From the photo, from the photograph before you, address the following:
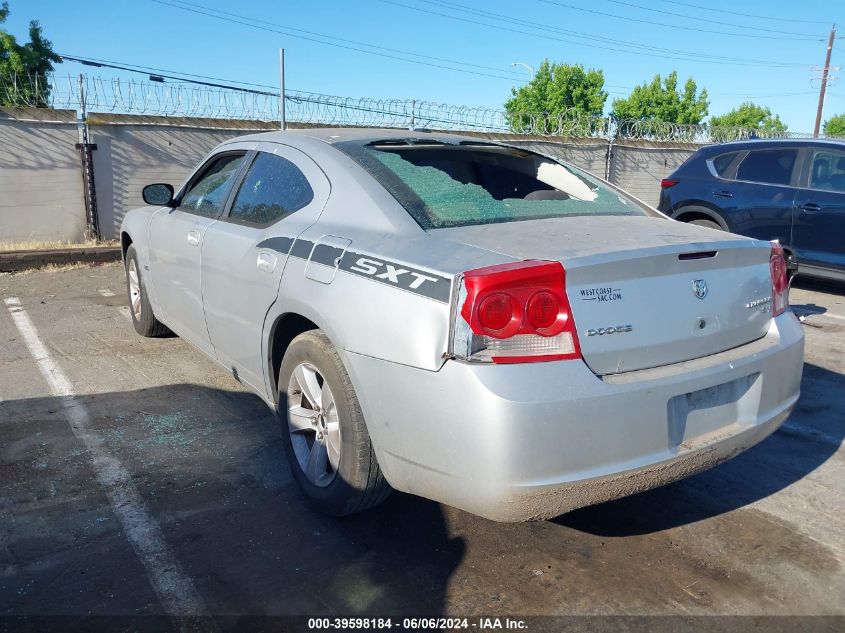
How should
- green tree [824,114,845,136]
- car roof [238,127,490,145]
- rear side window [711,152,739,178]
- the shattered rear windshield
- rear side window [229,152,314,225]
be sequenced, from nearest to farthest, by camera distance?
the shattered rear windshield < rear side window [229,152,314,225] < car roof [238,127,490,145] < rear side window [711,152,739,178] < green tree [824,114,845,136]

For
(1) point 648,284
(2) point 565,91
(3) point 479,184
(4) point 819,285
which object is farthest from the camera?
(2) point 565,91

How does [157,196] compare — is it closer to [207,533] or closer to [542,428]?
[207,533]

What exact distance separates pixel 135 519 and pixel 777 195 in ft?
24.0

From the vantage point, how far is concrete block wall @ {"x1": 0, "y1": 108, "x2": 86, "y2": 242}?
9898mm

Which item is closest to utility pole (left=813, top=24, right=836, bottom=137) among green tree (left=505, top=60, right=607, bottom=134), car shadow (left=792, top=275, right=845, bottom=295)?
green tree (left=505, top=60, right=607, bottom=134)

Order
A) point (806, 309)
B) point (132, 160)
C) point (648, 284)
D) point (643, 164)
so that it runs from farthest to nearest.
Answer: point (643, 164) < point (132, 160) < point (806, 309) < point (648, 284)

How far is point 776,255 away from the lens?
10.2 feet

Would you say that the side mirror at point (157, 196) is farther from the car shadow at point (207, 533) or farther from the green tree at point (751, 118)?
the green tree at point (751, 118)

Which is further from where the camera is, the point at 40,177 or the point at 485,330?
the point at 40,177

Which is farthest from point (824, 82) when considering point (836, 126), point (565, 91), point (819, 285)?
point (836, 126)

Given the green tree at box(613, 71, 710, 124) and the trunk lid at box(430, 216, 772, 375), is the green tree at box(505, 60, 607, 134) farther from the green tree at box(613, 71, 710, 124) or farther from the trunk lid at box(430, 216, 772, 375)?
the trunk lid at box(430, 216, 772, 375)

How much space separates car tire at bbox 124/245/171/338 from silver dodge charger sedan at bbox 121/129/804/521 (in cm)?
203

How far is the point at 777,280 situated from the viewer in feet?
10.3

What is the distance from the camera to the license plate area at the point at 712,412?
8.41 feet
